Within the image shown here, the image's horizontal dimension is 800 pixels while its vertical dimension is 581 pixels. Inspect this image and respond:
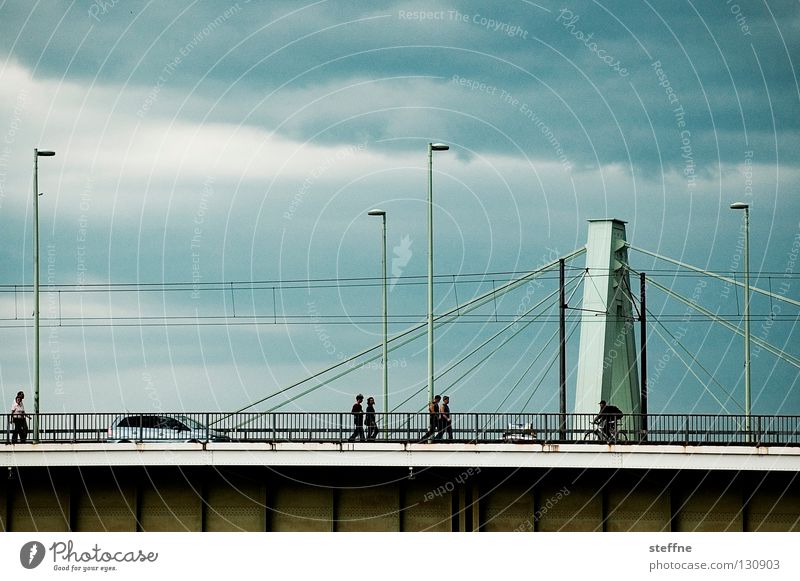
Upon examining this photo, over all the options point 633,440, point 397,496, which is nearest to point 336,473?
point 397,496

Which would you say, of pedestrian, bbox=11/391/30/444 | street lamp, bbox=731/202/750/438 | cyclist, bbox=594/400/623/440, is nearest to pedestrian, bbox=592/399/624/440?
cyclist, bbox=594/400/623/440

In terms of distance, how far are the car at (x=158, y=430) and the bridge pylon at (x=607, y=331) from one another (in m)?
13.5

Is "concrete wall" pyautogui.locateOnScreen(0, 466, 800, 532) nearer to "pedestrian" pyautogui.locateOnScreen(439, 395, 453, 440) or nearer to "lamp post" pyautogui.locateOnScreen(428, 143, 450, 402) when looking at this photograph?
"pedestrian" pyautogui.locateOnScreen(439, 395, 453, 440)

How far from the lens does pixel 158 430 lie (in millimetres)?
51312

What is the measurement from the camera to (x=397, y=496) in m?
43.1

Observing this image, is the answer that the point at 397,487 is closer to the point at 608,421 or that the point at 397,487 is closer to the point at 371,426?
the point at 371,426

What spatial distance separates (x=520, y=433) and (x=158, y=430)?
1396 cm

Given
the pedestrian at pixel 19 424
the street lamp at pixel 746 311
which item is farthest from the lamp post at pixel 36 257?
the street lamp at pixel 746 311
